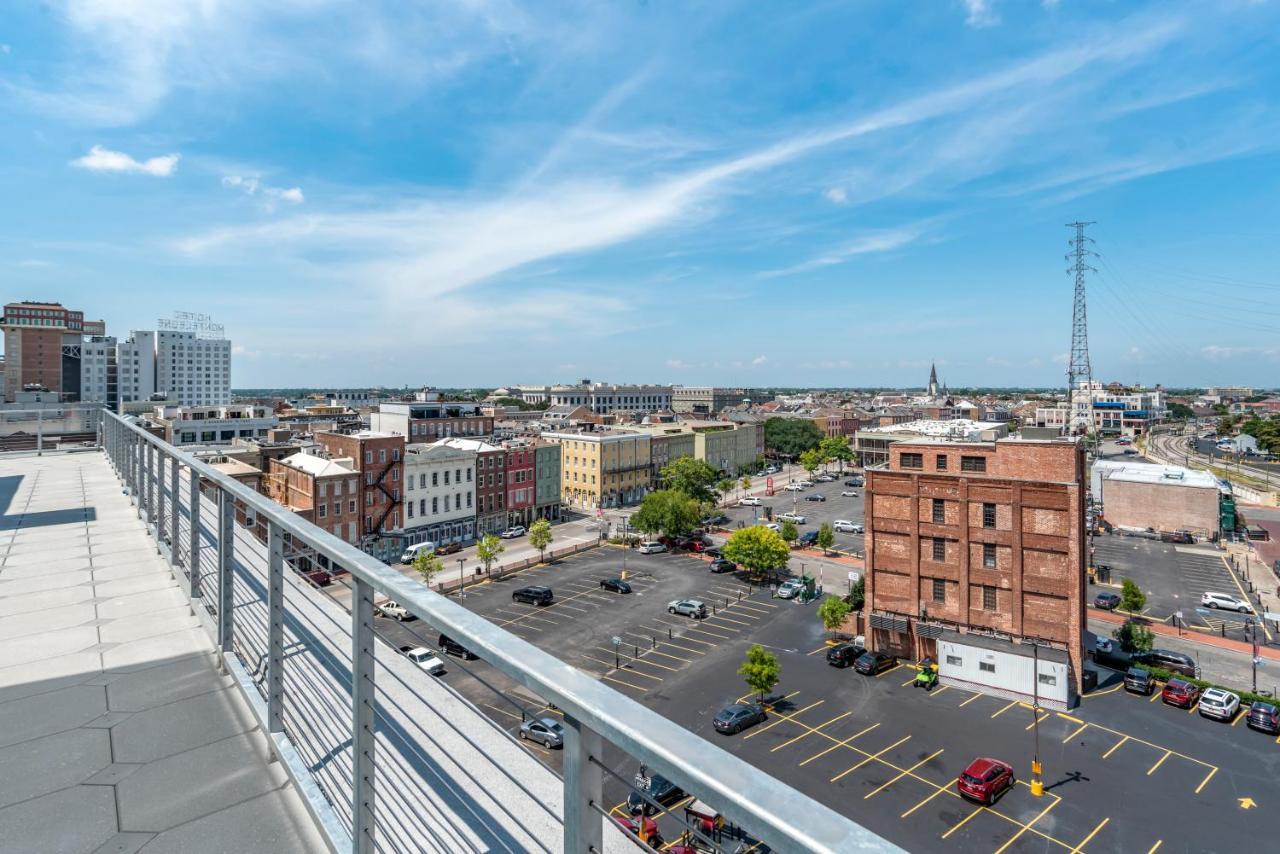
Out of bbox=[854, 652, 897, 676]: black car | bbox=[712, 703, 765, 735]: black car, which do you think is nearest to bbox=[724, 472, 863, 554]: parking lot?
bbox=[854, 652, 897, 676]: black car

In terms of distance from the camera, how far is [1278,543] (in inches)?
1753

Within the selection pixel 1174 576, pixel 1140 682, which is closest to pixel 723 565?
pixel 1140 682

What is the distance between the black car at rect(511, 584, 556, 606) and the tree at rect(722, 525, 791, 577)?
10377 millimetres

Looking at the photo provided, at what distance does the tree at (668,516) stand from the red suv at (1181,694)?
25.5 metres

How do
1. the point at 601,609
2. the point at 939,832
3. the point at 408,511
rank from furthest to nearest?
the point at 408,511 < the point at 601,609 < the point at 939,832

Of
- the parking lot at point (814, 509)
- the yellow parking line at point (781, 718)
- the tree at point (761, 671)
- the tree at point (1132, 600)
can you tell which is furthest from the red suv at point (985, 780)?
the parking lot at point (814, 509)

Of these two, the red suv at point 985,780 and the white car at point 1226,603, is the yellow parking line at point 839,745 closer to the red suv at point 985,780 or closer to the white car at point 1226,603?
the red suv at point 985,780

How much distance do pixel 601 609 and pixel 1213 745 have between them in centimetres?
2252

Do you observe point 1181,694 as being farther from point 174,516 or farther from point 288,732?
point 174,516

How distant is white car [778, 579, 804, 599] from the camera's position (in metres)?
34.4

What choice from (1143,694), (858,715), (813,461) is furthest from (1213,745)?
(813,461)

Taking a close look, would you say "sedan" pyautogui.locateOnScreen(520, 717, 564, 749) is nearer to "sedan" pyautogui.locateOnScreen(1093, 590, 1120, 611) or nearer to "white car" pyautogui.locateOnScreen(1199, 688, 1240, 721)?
"white car" pyautogui.locateOnScreen(1199, 688, 1240, 721)

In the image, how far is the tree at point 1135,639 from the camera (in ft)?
84.5

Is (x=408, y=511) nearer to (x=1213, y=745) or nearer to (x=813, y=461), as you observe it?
(x=1213, y=745)
